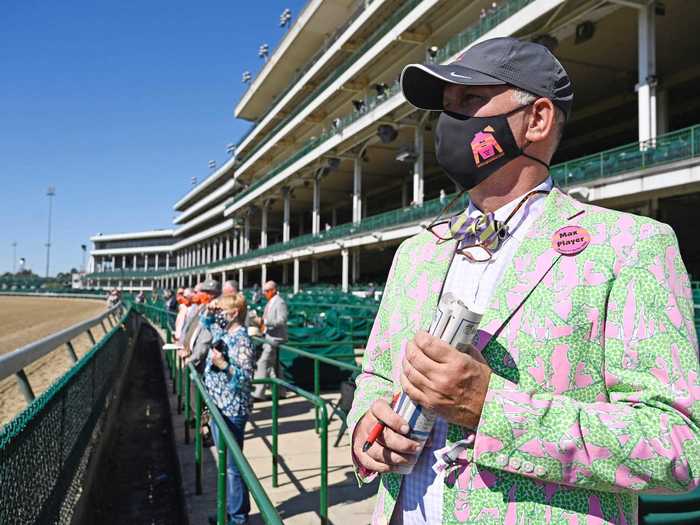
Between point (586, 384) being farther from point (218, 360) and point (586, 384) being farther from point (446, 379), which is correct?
point (218, 360)

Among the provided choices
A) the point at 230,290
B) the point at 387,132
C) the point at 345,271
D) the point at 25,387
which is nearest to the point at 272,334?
the point at 230,290

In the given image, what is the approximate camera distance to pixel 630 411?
42.8 inches

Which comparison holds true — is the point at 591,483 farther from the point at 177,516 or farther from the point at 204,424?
the point at 204,424

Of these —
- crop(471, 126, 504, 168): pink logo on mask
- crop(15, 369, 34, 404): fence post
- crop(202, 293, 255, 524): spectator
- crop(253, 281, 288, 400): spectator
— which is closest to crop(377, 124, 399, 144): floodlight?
crop(253, 281, 288, 400): spectator

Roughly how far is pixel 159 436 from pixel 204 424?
→ 1622 mm

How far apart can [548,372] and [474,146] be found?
655 millimetres

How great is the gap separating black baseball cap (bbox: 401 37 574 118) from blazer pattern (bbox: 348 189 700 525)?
0.34 m

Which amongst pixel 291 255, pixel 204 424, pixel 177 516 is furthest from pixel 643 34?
pixel 291 255

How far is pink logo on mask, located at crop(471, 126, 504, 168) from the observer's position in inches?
57.7

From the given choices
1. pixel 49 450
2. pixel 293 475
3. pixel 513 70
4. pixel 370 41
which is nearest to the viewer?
pixel 513 70

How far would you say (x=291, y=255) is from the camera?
42406 millimetres

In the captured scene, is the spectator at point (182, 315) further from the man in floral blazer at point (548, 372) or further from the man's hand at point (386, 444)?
the man in floral blazer at point (548, 372)

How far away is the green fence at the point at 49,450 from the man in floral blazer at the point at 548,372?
199 cm

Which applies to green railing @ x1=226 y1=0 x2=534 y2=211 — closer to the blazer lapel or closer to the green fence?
the green fence
